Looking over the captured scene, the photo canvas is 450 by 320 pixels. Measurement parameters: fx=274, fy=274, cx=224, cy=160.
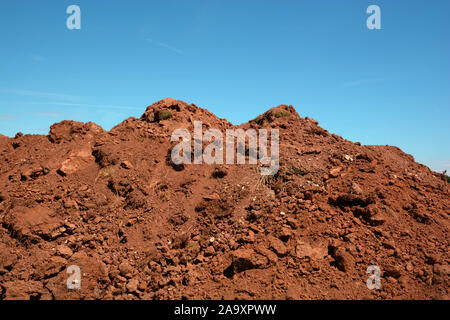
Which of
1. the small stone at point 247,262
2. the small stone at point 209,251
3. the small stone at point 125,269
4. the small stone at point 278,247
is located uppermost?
the small stone at point 278,247

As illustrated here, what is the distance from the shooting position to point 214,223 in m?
7.23

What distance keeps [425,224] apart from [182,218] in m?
6.33

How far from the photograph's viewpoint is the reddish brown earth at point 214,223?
5.98 m

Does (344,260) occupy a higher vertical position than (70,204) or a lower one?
lower

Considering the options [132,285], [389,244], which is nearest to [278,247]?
[389,244]

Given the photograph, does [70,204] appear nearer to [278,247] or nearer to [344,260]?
[278,247]

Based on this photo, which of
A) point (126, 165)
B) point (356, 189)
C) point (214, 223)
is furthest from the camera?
point (126, 165)

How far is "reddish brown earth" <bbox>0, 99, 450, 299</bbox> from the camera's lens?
19.6 feet

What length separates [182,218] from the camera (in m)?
7.45

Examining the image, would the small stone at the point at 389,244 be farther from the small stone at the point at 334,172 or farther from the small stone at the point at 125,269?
the small stone at the point at 125,269

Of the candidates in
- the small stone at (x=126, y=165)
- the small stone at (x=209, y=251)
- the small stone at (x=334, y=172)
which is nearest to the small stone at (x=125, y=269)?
the small stone at (x=209, y=251)

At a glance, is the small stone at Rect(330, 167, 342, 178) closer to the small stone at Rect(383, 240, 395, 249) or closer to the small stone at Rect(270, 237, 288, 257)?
the small stone at Rect(383, 240, 395, 249)

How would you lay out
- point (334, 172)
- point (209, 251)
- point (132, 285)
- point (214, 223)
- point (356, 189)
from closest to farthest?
1. point (132, 285)
2. point (209, 251)
3. point (214, 223)
4. point (356, 189)
5. point (334, 172)

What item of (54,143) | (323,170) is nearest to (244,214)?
(323,170)
